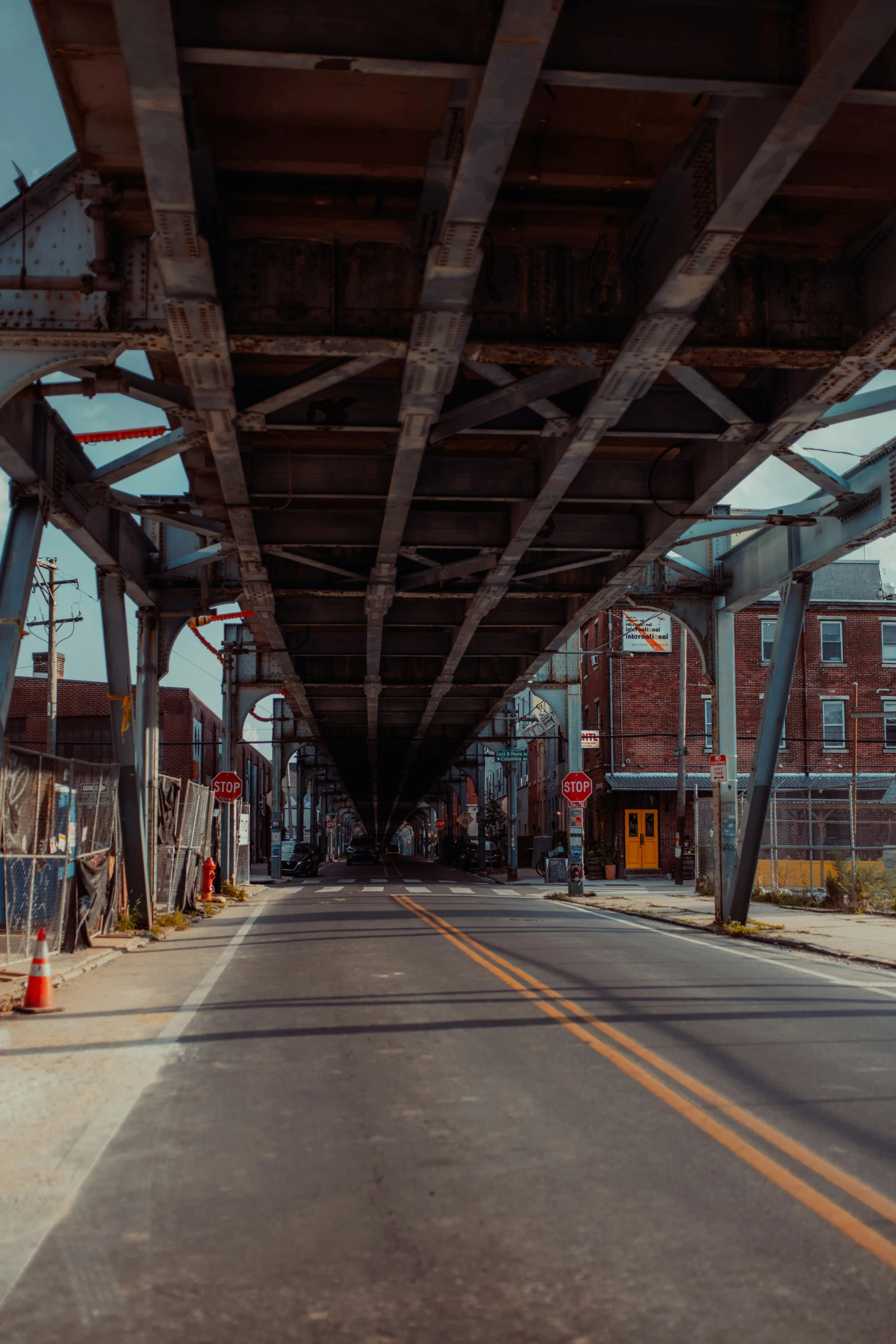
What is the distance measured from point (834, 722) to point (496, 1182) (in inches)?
1871

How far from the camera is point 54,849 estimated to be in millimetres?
15266

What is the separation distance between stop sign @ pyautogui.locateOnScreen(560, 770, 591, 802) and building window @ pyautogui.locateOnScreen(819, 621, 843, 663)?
2169 centimetres

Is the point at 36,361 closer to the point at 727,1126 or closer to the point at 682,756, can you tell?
the point at 727,1126

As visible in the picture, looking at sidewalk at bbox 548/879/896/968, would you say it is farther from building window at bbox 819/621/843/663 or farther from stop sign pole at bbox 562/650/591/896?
building window at bbox 819/621/843/663

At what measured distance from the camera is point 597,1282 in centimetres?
435

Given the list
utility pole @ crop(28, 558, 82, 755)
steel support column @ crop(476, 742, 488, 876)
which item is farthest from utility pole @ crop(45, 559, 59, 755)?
steel support column @ crop(476, 742, 488, 876)

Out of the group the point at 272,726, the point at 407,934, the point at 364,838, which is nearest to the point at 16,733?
the point at 272,726

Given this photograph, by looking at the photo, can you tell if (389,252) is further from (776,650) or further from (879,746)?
(879,746)

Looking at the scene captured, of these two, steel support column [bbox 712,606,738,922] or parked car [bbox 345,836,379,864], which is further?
parked car [bbox 345,836,379,864]

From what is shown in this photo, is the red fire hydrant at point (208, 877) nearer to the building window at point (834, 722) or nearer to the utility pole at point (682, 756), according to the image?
the utility pole at point (682, 756)

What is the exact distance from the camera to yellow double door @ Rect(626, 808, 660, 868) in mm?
49938

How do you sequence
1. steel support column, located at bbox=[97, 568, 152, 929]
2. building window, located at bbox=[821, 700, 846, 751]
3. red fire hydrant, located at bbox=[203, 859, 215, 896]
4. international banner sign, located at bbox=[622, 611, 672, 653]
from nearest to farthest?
1. steel support column, located at bbox=[97, 568, 152, 929]
2. red fire hydrant, located at bbox=[203, 859, 215, 896]
3. international banner sign, located at bbox=[622, 611, 672, 653]
4. building window, located at bbox=[821, 700, 846, 751]

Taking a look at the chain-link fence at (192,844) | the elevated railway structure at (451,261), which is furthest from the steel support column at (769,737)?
the chain-link fence at (192,844)

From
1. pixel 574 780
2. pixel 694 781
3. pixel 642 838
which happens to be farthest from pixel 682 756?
pixel 574 780
